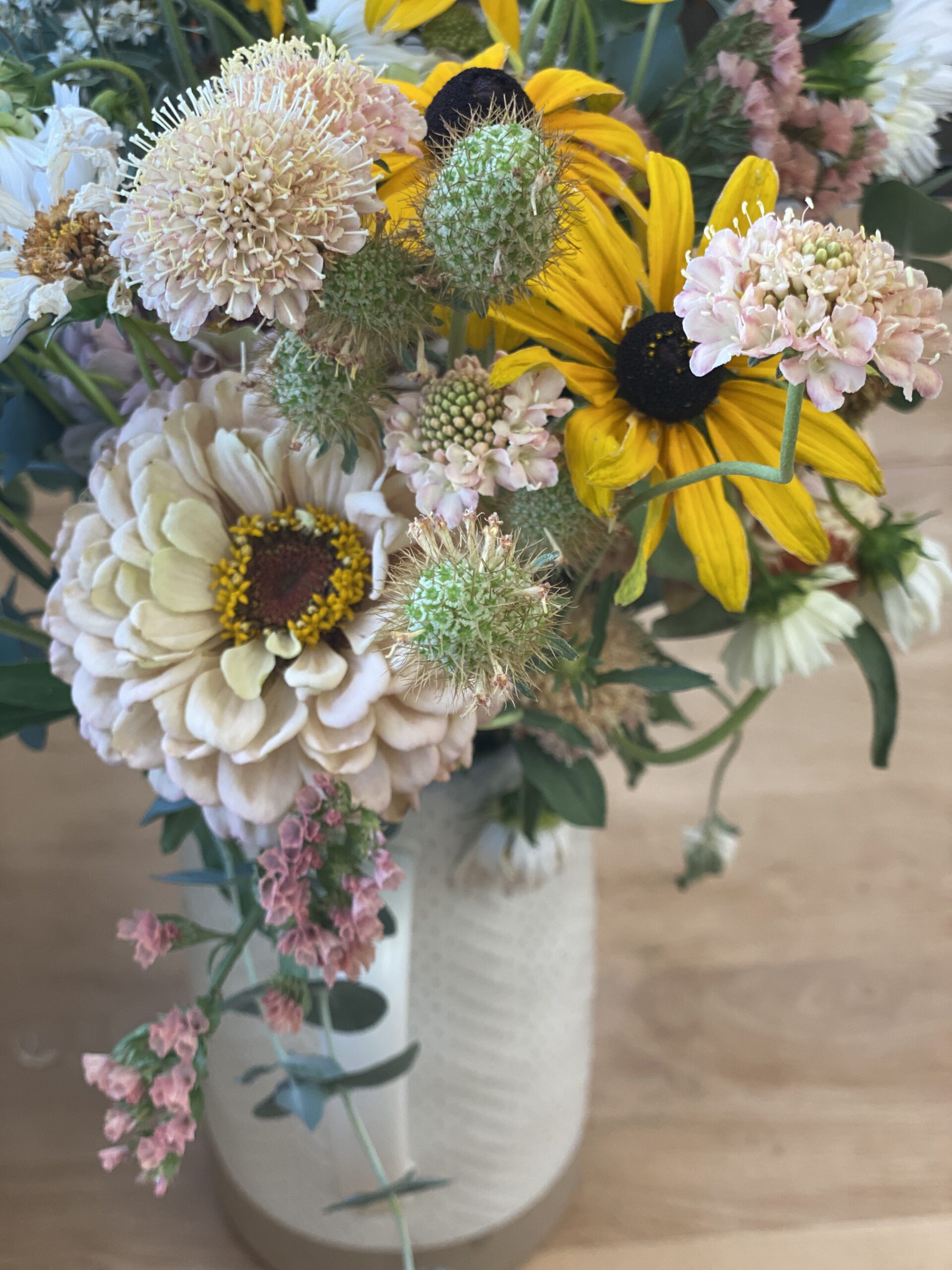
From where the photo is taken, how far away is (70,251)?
230 mm

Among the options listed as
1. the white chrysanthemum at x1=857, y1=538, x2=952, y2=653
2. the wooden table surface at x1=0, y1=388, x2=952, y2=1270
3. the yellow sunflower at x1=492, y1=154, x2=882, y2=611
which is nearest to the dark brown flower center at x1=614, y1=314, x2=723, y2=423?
the yellow sunflower at x1=492, y1=154, x2=882, y2=611

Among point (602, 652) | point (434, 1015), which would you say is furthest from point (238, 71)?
point (434, 1015)

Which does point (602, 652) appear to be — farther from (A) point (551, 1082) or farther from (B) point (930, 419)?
(B) point (930, 419)

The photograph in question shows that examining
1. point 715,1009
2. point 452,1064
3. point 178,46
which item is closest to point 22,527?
point 178,46

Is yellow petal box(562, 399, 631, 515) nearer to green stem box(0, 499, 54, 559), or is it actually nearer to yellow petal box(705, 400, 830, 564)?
yellow petal box(705, 400, 830, 564)

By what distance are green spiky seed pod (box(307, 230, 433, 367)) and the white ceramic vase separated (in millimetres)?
178

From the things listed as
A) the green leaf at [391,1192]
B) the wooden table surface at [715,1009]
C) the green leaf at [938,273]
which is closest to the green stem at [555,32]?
the green leaf at [938,273]

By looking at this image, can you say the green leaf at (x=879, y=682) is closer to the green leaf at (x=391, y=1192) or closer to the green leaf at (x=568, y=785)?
the green leaf at (x=568, y=785)

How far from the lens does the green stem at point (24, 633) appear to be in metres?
0.31

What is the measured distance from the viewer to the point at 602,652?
33 cm

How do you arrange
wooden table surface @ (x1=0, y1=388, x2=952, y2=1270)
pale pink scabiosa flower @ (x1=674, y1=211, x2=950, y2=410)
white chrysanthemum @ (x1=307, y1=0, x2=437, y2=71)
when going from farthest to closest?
wooden table surface @ (x1=0, y1=388, x2=952, y2=1270) < white chrysanthemum @ (x1=307, y1=0, x2=437, y2=71) < pale pink scabiosa flower @ (x1=674, y1=211, x2=950, y2=410)

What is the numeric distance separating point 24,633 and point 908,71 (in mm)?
286

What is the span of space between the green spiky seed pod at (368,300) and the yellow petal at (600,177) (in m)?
0.05

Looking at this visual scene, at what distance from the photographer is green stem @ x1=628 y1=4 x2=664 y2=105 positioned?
0.93 feet
